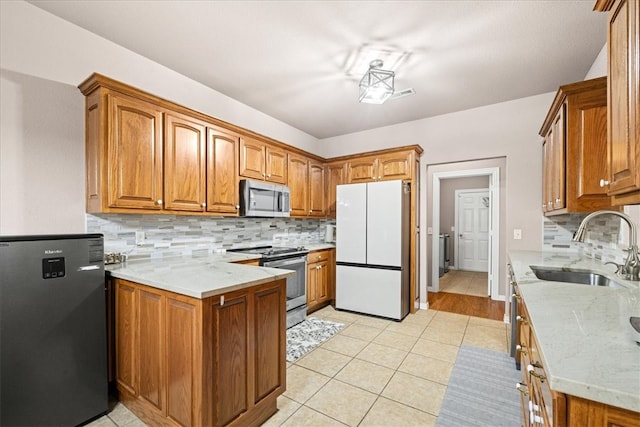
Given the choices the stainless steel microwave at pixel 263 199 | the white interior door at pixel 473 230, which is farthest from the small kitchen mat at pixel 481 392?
the white interior door at pixel 473 230

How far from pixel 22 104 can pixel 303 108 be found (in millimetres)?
2605

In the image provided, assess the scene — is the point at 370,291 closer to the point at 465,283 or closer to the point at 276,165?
the point at 276,165

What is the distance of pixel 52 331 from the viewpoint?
5.34ft

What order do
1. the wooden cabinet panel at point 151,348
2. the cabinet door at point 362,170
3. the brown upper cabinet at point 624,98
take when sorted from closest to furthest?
the brown upper cabinet at point 624,98, the wooden cabinet panel at point 151,348, the cabinet door at point 362,170

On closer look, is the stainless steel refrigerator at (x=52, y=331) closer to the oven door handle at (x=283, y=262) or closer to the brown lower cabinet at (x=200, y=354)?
the brown lower cabinet at (x=200, y=354)

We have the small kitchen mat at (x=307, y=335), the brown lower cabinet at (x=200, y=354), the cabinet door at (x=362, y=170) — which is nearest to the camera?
the brown lower cabinet at (x=200, y=354)

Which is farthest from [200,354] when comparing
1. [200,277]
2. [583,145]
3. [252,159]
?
[583,145]

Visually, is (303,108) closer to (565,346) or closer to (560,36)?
(560,36)

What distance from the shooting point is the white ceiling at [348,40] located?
1913 mm

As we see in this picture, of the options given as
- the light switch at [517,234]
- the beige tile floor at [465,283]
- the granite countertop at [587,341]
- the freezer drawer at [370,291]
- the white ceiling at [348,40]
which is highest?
the white ceiling at [348,40]

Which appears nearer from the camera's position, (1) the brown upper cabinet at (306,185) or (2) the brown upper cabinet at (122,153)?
(2) the brown upper cabinet at (122,153)

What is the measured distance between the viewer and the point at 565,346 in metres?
0.78

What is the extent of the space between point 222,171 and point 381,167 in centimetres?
214

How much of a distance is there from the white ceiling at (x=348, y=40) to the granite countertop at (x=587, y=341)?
187 centimetres
